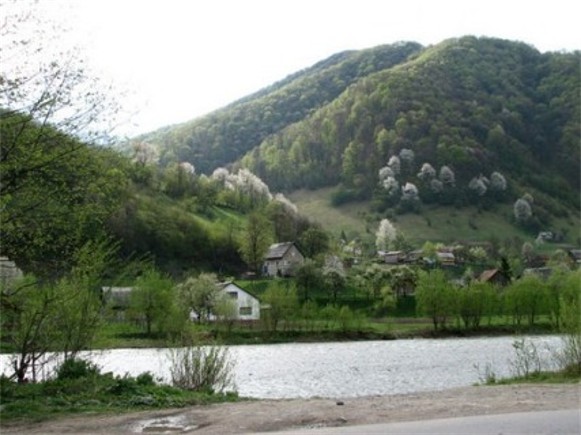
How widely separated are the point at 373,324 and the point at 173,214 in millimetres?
65805

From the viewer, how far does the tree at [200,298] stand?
3425 inches

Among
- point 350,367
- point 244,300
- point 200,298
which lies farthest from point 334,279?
point 350,367

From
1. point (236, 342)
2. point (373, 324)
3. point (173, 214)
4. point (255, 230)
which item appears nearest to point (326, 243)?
point (255, 230)

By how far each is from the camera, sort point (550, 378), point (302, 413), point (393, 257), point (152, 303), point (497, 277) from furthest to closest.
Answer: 1. point (393, 257)
2. point (497, 277)
3. point (152, 303)
4. point (550, 378)
5. point (302, 413)

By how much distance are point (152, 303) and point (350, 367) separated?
117 ft

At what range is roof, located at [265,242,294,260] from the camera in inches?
5318

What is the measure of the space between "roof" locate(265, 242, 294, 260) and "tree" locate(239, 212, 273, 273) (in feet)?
8.85

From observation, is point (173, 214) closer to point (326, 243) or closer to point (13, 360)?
point (326, 243)

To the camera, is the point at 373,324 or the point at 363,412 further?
the point at 373,324

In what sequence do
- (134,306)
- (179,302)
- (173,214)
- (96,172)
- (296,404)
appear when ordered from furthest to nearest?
(173,214) < (179,302) < (134,306) < (96,172) < (296,404)

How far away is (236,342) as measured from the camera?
73875mm

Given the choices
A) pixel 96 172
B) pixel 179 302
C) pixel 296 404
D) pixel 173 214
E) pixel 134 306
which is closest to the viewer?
pixel 296 404

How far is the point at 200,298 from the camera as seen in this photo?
87.2 m

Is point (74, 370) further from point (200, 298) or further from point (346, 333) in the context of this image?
point (200, 298)
